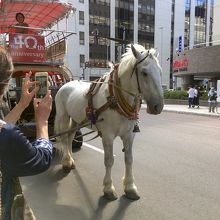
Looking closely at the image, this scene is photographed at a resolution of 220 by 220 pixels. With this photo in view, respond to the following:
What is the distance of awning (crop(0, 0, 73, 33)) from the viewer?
10306 mm

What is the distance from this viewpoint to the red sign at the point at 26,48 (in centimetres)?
888

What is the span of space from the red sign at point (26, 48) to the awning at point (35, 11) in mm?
1204

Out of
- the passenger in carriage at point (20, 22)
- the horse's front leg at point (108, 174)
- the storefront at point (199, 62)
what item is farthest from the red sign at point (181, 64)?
the horse's front leg at point (108, 174)

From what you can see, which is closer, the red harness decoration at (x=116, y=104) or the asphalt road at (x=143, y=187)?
the asphalt road at (x=143, y=187)

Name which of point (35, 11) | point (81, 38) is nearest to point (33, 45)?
point (35, 11)

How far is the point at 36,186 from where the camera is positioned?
5648mm

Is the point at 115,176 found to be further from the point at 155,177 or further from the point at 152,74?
the point at 152,74

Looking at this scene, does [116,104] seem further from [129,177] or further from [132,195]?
[132,195]

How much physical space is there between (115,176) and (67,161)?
3.38 feet

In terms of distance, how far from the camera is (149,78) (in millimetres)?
4422

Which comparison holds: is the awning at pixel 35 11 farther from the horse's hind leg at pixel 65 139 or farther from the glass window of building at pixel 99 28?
the glass window of building at pixel 99 28

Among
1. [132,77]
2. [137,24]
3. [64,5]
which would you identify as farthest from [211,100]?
[137,24]

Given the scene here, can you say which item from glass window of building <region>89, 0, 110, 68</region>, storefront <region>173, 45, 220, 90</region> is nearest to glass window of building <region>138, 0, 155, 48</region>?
glass window of building <region>89, 0, 110, 68</region>

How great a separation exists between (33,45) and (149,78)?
562cm
